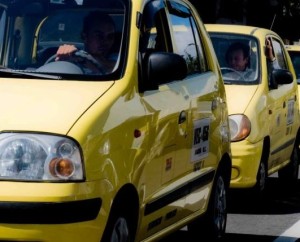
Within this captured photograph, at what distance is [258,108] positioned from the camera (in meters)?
11.0

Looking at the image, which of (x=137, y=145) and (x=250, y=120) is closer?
(x=137, y=145)

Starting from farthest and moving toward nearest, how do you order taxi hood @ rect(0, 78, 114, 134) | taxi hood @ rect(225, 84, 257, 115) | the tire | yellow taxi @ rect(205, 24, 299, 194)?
the tire
taxi hood @ rect(225, 84, 257, 115)
yellow taxi @ rect(205, 24, 299, 194)
taxi hood @ rect(0, 78, 114, 134)

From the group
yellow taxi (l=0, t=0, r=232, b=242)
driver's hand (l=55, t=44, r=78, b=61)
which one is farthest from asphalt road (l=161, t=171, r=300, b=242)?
driver's hand (l=55, t=44, r=78, b=61)

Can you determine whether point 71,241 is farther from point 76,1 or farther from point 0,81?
point 76,1

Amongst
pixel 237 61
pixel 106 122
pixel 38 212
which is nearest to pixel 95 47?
pixel 106 122

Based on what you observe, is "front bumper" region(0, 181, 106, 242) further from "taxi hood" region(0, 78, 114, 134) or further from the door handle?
the door handle

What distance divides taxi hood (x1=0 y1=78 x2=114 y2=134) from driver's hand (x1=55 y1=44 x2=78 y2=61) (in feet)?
1.65

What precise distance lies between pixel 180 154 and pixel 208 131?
886 millimetres

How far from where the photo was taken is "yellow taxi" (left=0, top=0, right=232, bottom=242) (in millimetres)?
5633

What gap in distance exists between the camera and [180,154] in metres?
7.31

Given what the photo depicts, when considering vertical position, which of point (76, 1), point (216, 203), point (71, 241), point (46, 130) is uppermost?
point (76, 1)

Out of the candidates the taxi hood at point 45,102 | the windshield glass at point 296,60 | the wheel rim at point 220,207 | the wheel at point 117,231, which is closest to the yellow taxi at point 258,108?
the wheel rim at point 220,207

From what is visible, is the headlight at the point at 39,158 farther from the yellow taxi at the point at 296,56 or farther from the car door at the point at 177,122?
the yellow taxi at the point at 296,56

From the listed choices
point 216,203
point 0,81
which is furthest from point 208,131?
point 0,81
